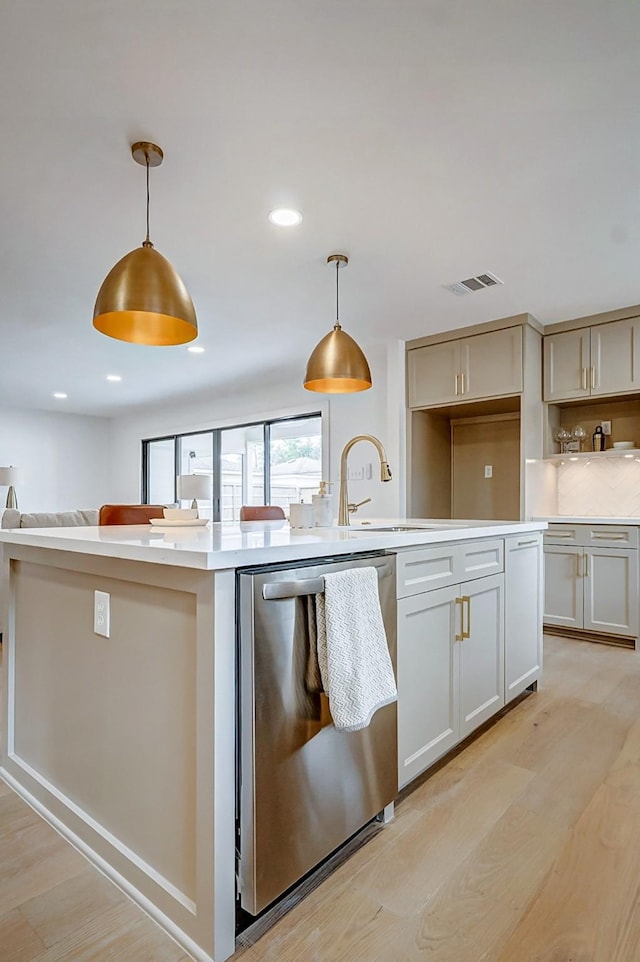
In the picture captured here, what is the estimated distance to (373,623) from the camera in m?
1.48

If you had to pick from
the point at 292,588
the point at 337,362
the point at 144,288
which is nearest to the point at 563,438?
the point at 337,362

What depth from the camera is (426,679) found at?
1.86 metres

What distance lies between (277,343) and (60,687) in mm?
3699

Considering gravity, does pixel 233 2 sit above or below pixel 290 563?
above

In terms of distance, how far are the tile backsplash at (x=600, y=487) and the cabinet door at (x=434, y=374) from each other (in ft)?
4.01

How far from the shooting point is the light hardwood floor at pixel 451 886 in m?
1.21

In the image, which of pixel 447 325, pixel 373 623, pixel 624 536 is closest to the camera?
pixel 373 623

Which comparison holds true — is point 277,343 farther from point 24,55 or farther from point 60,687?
point 60,687

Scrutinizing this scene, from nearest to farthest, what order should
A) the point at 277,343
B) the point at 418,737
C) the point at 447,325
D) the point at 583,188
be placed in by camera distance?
the point at 418,737 → the point at 583,188 → the point at 447,325 → the point at 277,343

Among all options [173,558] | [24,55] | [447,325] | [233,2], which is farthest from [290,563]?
[447,325]

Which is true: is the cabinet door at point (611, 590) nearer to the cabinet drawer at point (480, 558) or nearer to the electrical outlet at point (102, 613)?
the cabinet drawer at point (480, 558)

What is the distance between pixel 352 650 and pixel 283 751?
29 centimetres

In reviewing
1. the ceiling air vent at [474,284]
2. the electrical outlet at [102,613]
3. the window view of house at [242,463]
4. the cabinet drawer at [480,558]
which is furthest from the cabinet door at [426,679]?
the window view of house at [242,463]

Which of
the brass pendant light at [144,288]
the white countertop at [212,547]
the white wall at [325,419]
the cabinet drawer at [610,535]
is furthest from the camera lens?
the white wall at [325,419]
